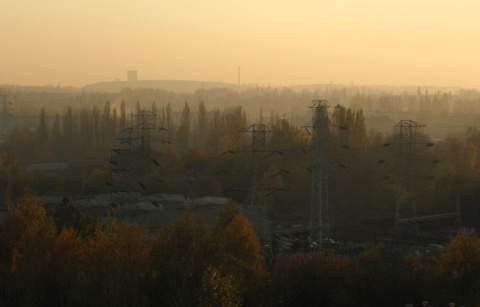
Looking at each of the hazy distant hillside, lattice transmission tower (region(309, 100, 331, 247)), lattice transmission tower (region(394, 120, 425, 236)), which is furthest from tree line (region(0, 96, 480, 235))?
the hazy distant hillside

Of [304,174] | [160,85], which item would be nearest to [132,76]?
[160,85]

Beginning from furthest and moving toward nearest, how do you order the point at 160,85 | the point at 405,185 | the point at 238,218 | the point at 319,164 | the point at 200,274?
1. the point at 160,85
2. the point at 405,185
3. the point at 319,164
4. the point at 238,218
5. the point at 200,274

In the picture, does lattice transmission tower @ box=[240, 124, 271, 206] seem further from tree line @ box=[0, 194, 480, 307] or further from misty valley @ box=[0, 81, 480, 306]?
tree line @ box=[0, 194, 480, 307]

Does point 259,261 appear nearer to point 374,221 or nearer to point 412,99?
point 374,221

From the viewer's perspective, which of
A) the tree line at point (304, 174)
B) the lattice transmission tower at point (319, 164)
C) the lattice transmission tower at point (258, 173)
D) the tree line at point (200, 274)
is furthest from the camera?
the tree line at point (304, 174)

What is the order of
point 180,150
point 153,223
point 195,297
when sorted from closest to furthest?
point 195,297, point 153,223, point 180,150

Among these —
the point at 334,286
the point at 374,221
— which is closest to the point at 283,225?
the point at 374,221

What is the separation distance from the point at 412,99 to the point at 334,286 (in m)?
41.6

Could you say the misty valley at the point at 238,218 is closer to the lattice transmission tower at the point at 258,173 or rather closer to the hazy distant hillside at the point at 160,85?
the lattice transmission tower at the point at 258,173

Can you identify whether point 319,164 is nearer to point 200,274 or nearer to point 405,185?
point 200,274

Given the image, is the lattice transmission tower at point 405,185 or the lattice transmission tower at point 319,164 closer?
the lattice transmission tower at point 319,164

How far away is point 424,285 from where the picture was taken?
7867mm

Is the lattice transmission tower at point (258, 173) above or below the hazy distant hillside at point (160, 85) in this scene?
below

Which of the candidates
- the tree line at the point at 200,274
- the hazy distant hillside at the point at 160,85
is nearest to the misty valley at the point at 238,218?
the tree line at the point at 200,274
